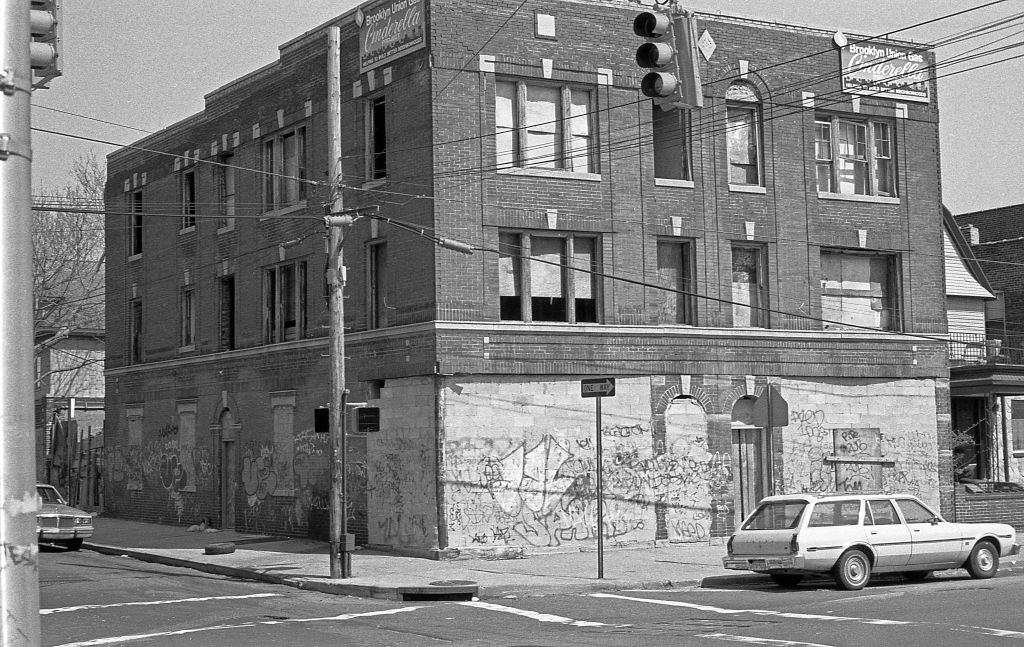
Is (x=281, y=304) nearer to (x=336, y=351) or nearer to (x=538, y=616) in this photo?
(x=336, y=351)

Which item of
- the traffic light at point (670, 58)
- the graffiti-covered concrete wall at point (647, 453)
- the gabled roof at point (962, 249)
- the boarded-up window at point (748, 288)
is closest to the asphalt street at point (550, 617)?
the graffiti-covered concrete wall at point (647, 453)

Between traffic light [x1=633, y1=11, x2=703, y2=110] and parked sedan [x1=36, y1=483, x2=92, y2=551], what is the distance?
19684mm

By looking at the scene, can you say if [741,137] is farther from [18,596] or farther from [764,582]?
[18,596]

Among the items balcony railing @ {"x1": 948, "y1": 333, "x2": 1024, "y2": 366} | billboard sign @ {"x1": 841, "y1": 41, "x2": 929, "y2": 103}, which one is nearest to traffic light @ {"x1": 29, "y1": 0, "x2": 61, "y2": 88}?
billboard sign @ {"x1": 841, "y1": 41, "x2": 929, "y2": 103}

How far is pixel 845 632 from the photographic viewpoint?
45.0 feet

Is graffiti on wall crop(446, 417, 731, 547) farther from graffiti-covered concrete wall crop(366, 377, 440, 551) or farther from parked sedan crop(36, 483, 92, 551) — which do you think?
parked sedan crop(36, 483, 92, 551)

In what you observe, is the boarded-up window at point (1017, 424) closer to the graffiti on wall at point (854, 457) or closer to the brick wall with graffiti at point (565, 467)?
the graffiti on wall at point (854, 457)

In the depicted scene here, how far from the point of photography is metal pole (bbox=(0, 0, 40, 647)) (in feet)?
17.3

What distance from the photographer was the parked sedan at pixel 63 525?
27.1 metres

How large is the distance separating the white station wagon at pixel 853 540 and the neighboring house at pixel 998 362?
16.5 metres

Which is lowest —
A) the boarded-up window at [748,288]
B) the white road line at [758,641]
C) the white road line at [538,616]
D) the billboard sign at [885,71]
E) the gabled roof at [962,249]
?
the white road line at [538,616]

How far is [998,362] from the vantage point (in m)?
41.9

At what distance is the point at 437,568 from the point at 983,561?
30.2 feet

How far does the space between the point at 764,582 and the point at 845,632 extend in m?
6.64
